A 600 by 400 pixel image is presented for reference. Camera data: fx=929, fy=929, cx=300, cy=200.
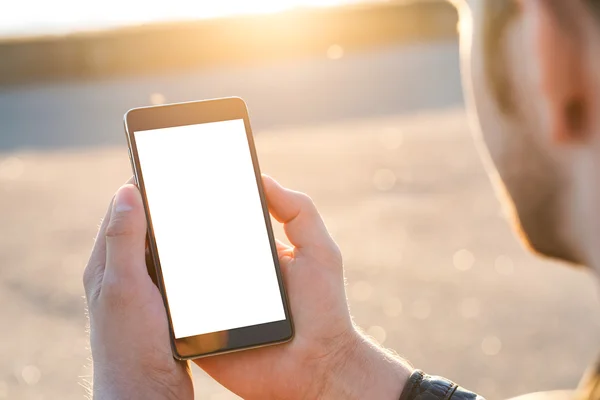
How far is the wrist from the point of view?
6.04 feet

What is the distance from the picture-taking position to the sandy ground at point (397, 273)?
416cm

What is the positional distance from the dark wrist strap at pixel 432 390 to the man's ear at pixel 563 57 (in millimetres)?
934

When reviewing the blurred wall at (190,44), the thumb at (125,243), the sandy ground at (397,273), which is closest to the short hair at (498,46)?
the thumb at (125,243)

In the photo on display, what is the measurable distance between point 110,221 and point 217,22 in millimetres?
14817

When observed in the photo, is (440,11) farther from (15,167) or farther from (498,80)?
(498,80)

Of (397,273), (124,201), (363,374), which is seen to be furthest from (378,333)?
(124,201)

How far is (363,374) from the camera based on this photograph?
6.15 ft

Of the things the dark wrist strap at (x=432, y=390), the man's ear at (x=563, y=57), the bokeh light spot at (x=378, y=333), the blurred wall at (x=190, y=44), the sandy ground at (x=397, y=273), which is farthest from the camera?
the blurred wall at (x=190, y=44)

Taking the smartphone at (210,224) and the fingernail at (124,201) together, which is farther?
the smartphone at (210,224)

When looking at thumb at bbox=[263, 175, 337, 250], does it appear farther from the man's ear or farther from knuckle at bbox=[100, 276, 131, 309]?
the man's ear

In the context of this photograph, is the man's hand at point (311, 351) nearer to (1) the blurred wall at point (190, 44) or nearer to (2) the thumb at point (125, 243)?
(2) the thumb at point (125, 243)

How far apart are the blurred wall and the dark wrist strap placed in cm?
1468

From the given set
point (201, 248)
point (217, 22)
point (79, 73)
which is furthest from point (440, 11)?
point (201, 248)

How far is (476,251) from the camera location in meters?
5.62
